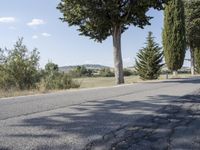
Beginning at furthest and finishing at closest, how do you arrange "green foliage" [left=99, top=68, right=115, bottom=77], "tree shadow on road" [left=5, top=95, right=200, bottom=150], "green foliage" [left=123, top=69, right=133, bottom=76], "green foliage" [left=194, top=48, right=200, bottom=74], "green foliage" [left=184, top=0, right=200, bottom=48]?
"green foliage" [left=123, top=69, right=133, bottom=76] < "green foliage" [left=99, top=68, right=115, bottom=77] < "green foliage" [left=194, top=48, right=200, bottom=74] < "green foliage" [left=184, top=0, right=200, bottom=48] < "tree shadow on road" [left=5, top=95, right=200, bottom=150]

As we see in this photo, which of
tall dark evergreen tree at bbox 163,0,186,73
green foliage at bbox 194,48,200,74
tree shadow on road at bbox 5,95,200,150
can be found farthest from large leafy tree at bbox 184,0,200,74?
tree shadow on road at bbox 5,95,200,150

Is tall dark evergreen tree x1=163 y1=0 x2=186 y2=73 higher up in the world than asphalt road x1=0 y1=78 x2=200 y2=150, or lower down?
higher up

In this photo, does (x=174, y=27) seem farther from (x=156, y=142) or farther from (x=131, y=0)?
(x=156, y=142)

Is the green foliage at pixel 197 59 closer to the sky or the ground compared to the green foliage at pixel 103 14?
closer to the ground

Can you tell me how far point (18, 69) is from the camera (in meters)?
23.1

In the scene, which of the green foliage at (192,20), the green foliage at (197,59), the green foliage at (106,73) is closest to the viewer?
the green foliage at (192,20)

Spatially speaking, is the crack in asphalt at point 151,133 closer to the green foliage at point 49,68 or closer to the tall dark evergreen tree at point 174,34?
the green foliage at point 49,68

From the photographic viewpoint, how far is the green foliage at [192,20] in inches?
2035

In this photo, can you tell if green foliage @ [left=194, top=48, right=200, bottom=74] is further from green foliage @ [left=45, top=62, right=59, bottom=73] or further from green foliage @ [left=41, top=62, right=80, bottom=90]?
green foliage @ [left=45, top=62, right=59, bottom=73]

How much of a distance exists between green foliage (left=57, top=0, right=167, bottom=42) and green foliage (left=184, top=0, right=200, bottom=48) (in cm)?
2403

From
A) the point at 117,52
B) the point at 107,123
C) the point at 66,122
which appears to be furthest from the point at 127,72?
the point at 66,122

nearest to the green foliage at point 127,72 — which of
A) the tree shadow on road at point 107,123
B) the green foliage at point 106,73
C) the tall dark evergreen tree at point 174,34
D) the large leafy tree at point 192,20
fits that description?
the green foliage at point 106,73

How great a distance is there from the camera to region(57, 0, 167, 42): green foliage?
26453 mm

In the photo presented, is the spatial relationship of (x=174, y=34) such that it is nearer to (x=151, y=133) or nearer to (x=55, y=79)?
(x=55, y=79)
